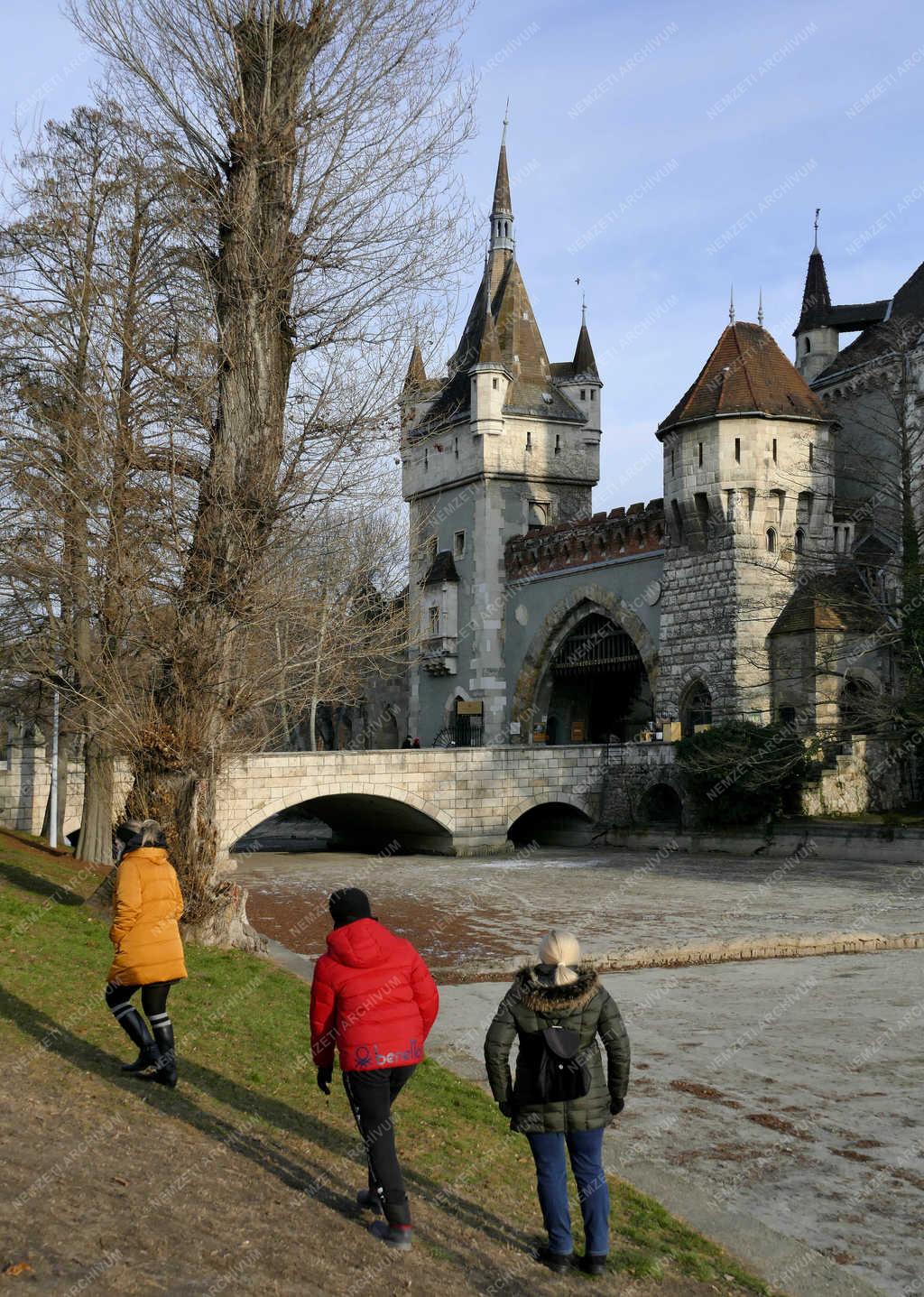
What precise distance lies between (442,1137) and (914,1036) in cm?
452

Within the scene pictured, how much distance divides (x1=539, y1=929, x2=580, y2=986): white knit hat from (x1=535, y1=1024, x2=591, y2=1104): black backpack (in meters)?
0.18

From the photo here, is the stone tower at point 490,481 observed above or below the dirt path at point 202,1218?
above

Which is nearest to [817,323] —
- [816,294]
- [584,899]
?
[816,294]

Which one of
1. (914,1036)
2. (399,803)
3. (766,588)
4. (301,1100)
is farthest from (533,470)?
(301,1100)

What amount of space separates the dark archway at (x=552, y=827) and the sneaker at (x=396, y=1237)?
84.5 feet

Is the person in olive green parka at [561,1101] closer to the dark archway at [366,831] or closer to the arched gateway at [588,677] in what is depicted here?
the dark archway at [366,831]

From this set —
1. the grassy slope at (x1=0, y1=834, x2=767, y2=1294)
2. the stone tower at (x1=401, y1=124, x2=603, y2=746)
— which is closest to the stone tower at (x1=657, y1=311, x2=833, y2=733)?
the stone tower at (x1=401, y1=124, x2=603, y2=746)

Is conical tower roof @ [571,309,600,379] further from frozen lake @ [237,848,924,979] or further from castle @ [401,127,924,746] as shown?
frozen lake @ [237,848,924,979]

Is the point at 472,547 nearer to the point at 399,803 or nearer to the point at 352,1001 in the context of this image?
the point at 399,803

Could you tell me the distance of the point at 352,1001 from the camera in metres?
4.80

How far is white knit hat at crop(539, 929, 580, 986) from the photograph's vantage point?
4547mm

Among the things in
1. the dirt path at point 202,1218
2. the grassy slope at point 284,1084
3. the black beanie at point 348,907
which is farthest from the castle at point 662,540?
the black beanie at point 348,907

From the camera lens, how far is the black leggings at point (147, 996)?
253 inches

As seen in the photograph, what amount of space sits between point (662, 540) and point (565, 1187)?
2791cm
